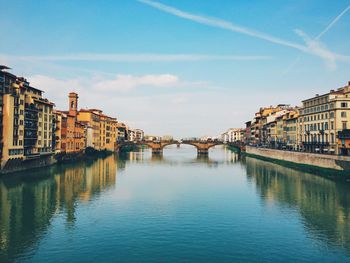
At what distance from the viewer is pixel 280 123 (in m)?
117

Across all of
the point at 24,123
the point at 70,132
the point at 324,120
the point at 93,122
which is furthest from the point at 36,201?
the point at 93,122

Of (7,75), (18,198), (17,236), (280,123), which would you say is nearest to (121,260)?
(17,236)

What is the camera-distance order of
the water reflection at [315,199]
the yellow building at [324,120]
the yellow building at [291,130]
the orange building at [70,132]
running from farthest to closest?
the yellow building at [291,130], the orange building at [70,132], the yellow building at [324,120], the water reflection at [315,199]

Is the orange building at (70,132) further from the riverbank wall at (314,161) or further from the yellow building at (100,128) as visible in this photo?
the riverbank wall at (314,161)

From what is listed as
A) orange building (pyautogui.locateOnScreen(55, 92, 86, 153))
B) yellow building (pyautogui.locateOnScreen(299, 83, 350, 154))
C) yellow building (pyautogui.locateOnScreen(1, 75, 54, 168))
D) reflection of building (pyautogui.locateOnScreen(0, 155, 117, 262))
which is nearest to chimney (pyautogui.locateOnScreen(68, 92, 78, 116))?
orange building (pyautogui.locateOnScreen(55, 92, 86, 153))

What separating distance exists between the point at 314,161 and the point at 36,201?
56636 mm

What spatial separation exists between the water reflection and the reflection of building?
2515 cm

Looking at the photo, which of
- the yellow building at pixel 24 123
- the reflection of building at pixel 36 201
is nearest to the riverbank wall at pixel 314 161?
the reflection of building at pixel 36 201

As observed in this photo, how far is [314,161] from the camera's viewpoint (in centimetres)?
7100

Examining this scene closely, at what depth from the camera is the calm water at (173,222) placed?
24.8 metres

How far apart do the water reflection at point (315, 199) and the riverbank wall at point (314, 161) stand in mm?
2289

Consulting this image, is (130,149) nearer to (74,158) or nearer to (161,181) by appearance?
(74,158)

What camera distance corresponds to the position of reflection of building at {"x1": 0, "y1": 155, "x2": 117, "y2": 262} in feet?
90.2

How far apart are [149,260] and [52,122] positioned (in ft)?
236
